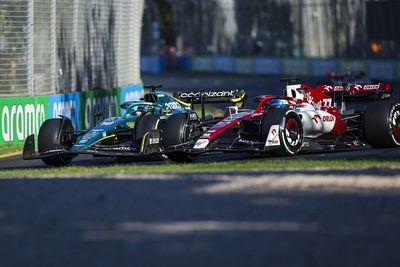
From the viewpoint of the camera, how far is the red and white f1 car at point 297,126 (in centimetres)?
1722

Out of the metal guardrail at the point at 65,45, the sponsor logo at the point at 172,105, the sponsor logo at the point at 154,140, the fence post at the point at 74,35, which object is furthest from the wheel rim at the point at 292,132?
the fence post at the point at 74,35

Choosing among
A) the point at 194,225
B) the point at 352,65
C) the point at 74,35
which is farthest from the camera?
the point at 352,65

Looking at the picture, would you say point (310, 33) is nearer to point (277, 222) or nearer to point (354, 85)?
point (354, 85)

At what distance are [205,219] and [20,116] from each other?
13.1 metres

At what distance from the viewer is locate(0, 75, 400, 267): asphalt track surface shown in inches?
356

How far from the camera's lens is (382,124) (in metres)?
18.5

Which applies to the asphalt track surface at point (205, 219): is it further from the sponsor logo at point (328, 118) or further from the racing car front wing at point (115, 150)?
the sponsor logo at point (328, 118)

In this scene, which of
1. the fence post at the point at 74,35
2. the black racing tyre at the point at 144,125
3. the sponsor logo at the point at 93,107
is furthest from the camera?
the fence post at the point at 74,35

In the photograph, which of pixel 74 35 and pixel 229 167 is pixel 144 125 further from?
pixel 74 35

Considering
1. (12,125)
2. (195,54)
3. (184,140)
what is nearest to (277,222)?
(184,140)

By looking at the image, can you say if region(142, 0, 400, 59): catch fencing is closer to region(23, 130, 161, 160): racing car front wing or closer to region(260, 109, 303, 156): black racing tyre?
region(260, 109, 303, 156): black racing tyre

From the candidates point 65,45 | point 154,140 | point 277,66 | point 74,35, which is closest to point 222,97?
point 154,140

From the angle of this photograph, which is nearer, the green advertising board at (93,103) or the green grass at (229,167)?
the green grass at (229,167)

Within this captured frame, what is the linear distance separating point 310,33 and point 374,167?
48167 millimetres
